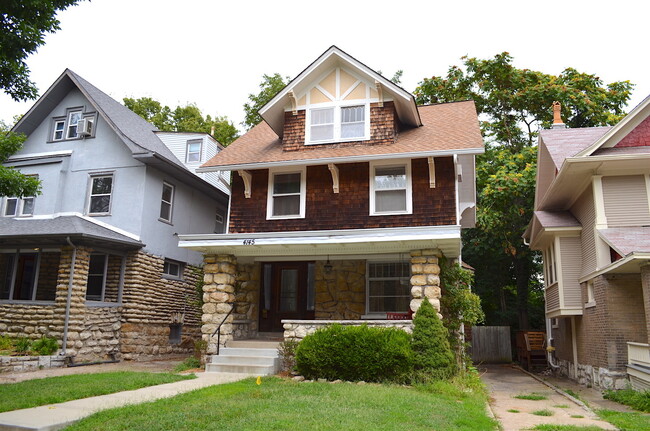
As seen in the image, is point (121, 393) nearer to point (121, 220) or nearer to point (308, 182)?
point (308, 182)

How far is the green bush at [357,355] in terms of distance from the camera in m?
10.4

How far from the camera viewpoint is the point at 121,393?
8992 millimetres

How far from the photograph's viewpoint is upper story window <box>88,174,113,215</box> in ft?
56.4

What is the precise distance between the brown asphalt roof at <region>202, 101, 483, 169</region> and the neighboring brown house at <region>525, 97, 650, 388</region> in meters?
2.54

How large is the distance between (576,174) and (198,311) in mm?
13154

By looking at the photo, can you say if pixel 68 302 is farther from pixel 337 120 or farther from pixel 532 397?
pixel 532 397

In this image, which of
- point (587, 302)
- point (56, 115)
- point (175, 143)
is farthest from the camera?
point (175, 143)

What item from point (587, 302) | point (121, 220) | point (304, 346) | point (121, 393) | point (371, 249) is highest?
point (121, 220)

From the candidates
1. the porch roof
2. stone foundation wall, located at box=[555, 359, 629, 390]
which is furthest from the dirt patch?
stone foundation wall, located at box=[555, 359, 629, 390]

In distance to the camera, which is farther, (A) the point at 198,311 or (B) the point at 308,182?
(A) the point at 198,311

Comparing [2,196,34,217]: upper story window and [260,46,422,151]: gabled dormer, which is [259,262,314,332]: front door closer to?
[260,46,422,151]: gabled dormer

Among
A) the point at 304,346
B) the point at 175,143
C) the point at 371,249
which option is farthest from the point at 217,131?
the point at 304,346

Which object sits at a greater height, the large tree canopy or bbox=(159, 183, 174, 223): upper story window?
the large tree canopy

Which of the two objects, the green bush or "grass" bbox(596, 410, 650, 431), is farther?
the green bush
